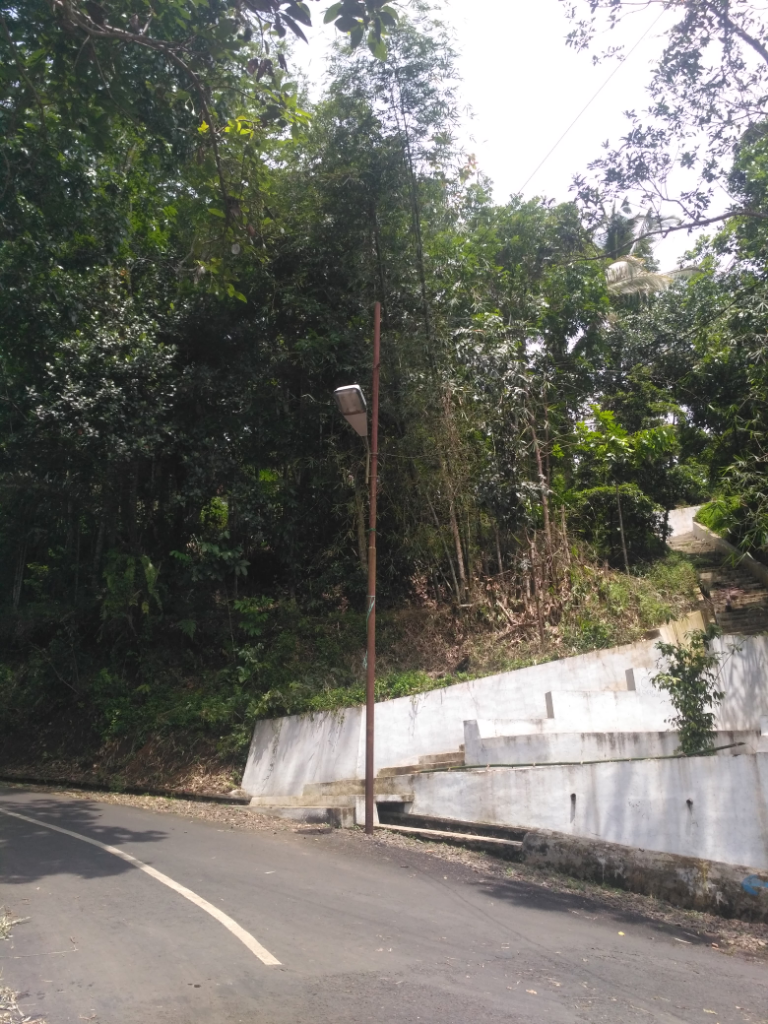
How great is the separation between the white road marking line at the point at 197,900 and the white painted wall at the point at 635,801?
3829 millimetres

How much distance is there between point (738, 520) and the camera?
16.9 meters

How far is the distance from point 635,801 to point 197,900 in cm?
492

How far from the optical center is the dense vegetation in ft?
44.9

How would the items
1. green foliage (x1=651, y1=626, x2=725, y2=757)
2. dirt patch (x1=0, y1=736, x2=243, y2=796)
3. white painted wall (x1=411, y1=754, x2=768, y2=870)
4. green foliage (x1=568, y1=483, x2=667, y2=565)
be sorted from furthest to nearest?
green foliage (x1=568, y1=483, x2=667, y2=565) → dirt patch (x1=0, y1=736, x2=243, y2=796) → green foliage (x1=651, y1=626, x2=725, y2=757) → white painted wall (x1=411, y1=754, x2=768, y2=870)

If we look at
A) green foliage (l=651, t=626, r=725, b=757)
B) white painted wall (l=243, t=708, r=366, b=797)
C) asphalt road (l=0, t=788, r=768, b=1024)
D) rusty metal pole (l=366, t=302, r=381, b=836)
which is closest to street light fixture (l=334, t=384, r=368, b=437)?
rusty metal pole (l=366, t=302, r=381, b=836)

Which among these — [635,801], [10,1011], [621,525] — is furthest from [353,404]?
[621,525]

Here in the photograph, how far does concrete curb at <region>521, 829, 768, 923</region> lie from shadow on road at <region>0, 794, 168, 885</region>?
4.37 metres

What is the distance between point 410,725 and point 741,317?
992 cm

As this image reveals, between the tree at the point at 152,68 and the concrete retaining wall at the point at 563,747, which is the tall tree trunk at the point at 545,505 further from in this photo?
the tree at the point at 152,68

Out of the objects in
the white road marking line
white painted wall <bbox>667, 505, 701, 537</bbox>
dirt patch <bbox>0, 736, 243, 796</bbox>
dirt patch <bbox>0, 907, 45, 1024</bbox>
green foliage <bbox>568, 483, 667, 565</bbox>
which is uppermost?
white painted wall <bbox>667, 505, 701, 537</bbox>

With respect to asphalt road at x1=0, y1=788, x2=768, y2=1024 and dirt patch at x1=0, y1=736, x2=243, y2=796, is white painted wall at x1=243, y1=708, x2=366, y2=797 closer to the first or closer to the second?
dirt patch at x1=0, y1=736, x2=243, y2=796

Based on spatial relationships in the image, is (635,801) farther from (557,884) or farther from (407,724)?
(407,724)

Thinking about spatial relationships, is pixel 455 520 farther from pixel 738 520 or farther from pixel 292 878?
pixel 292 878

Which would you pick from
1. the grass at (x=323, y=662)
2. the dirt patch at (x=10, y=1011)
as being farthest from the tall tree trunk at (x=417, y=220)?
the dirt patch at (x=10, y=1011)
